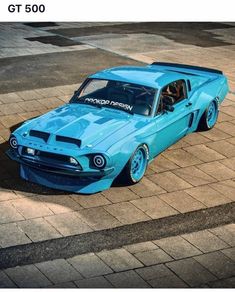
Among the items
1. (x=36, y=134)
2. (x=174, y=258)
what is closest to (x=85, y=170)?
(x=36, y=134)

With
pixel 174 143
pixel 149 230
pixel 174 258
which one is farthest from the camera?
pixel 174 143

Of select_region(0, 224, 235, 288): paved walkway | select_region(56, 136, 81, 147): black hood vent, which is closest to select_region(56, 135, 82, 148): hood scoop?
select_region(56, 136, 81, 147): black hood vent

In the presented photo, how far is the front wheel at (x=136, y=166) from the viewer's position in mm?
8719

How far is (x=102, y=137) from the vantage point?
8.54 meters

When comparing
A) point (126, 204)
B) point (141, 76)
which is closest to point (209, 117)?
point (141, 76)

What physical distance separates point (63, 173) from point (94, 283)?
2.20 metres

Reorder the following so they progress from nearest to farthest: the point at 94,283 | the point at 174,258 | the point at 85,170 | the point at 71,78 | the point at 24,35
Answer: the point at 94,283 < the point at 174,258 < the point at 85,170 < the point at 71,78 < the point at 24,35

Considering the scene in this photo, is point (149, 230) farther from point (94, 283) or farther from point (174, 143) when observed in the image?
point (174, 143)

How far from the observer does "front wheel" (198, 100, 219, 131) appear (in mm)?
11234

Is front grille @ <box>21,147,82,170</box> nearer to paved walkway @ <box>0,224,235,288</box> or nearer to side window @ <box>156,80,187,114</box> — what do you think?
paved walkway @ <box>0,224,235,288</box>

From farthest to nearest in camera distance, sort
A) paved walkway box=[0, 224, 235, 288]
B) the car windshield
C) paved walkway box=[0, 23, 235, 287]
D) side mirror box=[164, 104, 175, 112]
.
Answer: side mirror box=[164, 104, 175, 112]
the car windshield
paved walkway box=[0, 23, 235, 287]
paved walkway box=[0, 224, 235, 288]

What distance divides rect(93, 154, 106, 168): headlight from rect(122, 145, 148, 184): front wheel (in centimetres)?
57

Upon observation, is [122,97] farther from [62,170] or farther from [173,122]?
[62,170]

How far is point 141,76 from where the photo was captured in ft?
32.9
